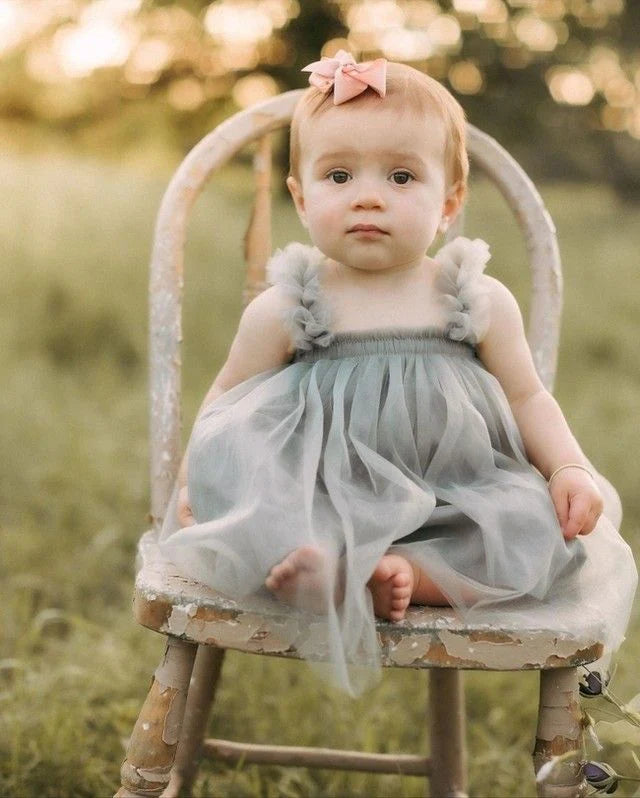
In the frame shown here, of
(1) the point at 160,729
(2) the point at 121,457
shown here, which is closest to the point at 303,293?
(1) the point at 160,729

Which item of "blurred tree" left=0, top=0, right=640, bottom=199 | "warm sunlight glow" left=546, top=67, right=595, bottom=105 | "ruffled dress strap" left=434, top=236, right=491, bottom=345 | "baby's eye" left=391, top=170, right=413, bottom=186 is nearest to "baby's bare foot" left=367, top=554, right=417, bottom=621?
"ruffled dress strap" left=434, top=236, right=491, bottom=345

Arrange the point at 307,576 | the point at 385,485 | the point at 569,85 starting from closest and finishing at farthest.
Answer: the point at 307,576 < the point at 385,485 < the point at 569,85

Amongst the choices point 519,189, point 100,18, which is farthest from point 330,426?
point 100,18

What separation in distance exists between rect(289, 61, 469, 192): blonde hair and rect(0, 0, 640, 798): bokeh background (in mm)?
865

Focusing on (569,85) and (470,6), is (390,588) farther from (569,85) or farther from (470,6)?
(569,85)

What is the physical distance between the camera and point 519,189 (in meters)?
1.35

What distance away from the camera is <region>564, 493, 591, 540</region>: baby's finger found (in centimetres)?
93

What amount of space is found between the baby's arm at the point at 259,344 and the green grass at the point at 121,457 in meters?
0.62

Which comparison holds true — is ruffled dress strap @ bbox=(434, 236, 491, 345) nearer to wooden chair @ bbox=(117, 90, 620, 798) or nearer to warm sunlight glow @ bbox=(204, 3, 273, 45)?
wooden chair @ bbox=(117, 90, 620, 798)

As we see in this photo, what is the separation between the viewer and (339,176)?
1017mm

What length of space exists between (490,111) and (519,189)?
124 inches

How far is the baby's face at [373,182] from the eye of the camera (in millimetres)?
990

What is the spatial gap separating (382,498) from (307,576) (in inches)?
4.8

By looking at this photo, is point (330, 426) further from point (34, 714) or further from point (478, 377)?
point (34, 714)
